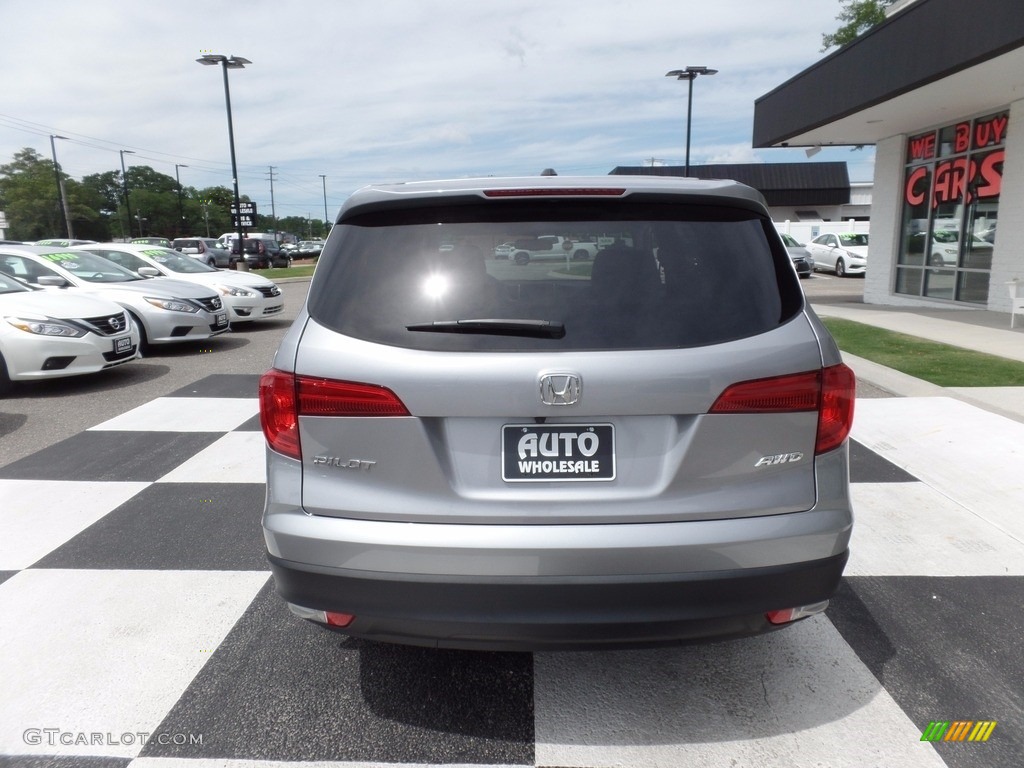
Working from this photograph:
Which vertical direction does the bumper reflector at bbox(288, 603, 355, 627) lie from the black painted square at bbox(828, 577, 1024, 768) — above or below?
above

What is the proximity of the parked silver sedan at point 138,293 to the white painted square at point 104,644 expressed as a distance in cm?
703

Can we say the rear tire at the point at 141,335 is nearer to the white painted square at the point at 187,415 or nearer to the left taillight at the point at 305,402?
the white painted square at the point at 187,415

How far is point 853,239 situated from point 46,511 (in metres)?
30.0

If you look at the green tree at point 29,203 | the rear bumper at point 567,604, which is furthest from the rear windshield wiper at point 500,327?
the green tree at point 29,203

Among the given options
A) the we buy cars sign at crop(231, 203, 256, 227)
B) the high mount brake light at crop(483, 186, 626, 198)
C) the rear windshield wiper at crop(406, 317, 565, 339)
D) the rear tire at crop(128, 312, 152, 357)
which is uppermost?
the we buy cars sign at crop(231, 203, 256, 227)

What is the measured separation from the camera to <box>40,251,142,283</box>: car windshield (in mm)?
10570

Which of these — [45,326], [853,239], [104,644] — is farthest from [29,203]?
[104,644]

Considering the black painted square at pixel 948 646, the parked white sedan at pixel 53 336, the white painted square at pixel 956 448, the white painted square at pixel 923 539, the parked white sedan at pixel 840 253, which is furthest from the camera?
the parked white sedan at pixel 840 253

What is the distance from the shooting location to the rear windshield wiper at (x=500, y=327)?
2.22 m

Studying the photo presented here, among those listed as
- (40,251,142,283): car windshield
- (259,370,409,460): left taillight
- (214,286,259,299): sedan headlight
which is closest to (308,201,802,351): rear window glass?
(259,370,409,460): left taillight

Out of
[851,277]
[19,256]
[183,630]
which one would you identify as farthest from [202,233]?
[183,630]

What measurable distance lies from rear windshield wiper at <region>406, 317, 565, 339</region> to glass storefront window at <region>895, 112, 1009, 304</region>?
571 inches

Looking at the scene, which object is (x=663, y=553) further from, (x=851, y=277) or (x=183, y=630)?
(x=851, y=277)

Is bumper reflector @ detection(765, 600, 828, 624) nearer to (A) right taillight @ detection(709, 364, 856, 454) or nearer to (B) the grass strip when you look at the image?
(A) right taillight @ detection(709, 364, 856, 454)
